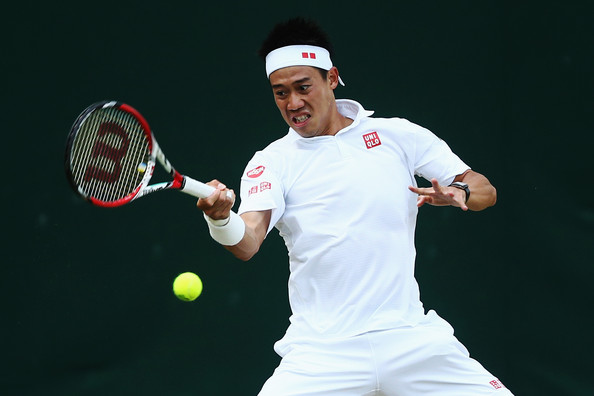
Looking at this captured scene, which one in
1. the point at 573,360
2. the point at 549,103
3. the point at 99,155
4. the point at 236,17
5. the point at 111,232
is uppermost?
the point at 236,17

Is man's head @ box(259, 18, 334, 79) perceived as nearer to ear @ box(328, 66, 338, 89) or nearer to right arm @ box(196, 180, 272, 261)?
ear @ box(328, 66, 338, 89)

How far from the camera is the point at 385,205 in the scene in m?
3.07

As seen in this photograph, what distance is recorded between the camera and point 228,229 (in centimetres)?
268

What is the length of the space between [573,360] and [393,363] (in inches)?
65.9

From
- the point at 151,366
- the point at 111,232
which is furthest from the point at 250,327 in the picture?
the point at 111,232

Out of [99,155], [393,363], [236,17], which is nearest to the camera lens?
[99,155]

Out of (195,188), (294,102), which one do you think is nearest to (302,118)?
(294,102)

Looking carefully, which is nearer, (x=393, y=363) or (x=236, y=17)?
(x=393, y=363)

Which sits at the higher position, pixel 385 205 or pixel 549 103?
pixel 549 103

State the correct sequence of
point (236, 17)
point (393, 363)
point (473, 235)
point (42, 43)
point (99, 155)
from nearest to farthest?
point (99, 155)
point (393, 363)
point (42, 43)
point (236, 17)
point (473, 235)

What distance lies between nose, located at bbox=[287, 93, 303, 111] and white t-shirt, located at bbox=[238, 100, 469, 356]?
11 centimetres

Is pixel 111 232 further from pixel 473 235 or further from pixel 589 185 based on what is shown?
pixel 589 185

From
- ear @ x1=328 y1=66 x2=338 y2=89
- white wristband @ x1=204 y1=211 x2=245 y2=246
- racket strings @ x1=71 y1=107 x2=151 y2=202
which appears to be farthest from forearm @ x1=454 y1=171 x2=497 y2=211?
racket strings @ x1=71 y1=107 x2=151 y2=202

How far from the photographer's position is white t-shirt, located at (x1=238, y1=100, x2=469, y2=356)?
2.99m
